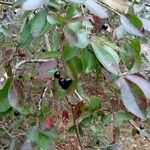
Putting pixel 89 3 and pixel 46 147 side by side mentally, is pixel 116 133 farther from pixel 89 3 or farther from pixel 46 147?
pixel 89 3

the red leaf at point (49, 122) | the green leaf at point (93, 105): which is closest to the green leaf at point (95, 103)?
the green leaf at point (93, 105)

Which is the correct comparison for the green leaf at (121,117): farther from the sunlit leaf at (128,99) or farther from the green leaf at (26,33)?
the sunlit leaf at (128,99)

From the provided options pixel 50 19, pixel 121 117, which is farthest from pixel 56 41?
pixel 121 117

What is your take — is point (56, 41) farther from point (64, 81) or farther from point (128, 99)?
point (128, 99)

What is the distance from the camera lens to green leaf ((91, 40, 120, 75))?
0.87 m

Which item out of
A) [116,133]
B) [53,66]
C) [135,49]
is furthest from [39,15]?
[116,133]

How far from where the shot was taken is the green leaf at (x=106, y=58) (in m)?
0.87

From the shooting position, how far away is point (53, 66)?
99 centimetres

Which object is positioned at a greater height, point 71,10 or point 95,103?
point 71,10

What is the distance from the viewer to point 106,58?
877 mm

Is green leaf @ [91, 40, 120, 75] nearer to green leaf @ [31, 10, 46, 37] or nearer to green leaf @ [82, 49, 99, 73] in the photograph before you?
green leaf @ [82, 49, 99, 73]

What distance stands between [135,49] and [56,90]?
0.27 metres

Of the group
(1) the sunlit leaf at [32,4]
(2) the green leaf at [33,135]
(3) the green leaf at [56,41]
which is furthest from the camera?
(2) the green leaf at [33,135]

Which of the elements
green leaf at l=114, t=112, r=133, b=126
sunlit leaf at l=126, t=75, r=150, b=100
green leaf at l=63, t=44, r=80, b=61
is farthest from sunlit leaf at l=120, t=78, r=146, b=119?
green leaf at l=114, t=112, r=133, b=126
